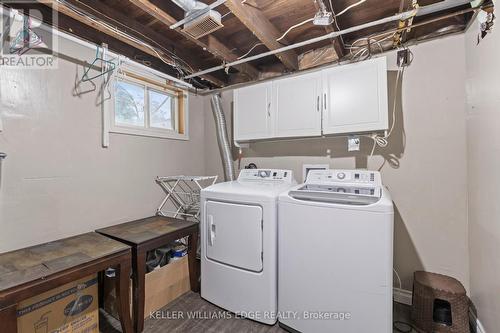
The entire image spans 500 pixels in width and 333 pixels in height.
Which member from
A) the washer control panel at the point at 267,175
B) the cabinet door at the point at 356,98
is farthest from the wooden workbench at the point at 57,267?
the cabinet door at the point at 356,98

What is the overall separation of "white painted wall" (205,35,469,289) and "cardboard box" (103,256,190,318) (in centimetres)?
202

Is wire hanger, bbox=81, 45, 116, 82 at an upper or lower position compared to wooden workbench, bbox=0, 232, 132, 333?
upper

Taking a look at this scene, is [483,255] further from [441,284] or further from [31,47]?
[31,47]

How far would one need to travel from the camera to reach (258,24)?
5.91ft

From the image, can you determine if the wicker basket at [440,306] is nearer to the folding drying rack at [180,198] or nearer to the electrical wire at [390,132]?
the electrical wire at [390,132]

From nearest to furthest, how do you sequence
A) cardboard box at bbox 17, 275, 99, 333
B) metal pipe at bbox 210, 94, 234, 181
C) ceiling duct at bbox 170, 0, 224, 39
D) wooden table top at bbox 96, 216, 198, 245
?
cardboard box at bbox 17, 275, 99, 333 → ceiling duct at bbox 170, 0, 224, 39 → wooden table top at bbox 96, 216, 198, 245 → metal pipe at bbox 210, 94, 234, 181

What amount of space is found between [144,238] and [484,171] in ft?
8.04

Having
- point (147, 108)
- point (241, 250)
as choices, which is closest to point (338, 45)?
point (241, 250)

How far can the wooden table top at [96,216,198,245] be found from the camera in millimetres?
1819

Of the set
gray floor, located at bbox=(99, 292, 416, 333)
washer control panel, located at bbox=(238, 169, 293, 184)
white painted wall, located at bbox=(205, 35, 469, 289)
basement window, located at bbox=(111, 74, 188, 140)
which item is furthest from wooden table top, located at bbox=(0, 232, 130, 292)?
white painted wall, located at bbox=(205, 35, 469, 289)

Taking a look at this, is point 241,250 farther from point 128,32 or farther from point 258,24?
point 128,32

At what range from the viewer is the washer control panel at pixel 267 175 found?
232 centimetres

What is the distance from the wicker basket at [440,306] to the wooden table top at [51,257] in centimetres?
220

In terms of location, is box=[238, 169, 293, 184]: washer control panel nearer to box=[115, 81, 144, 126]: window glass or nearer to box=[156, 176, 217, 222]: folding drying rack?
box=[156, 176, 217, 222]: folding drying rack
